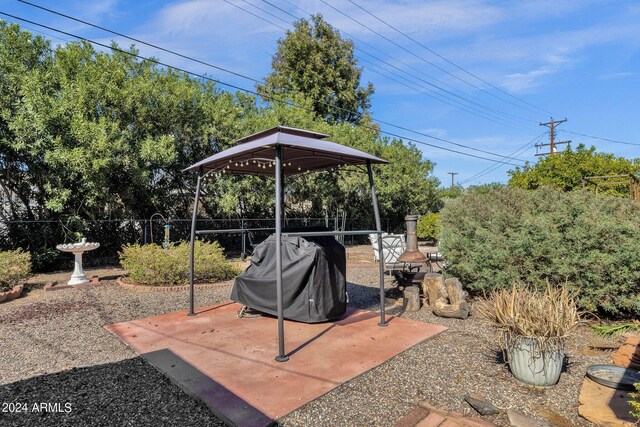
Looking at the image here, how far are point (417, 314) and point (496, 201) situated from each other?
2.40 m

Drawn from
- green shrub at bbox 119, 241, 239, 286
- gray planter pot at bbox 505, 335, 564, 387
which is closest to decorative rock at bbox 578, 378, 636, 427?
gray planter pot at bbox 505, 335, 564, 387

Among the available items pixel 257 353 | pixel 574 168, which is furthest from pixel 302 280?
pixel 574 168

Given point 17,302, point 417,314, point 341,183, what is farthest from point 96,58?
point 417,314

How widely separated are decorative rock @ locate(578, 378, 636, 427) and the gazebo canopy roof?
274 centimetres

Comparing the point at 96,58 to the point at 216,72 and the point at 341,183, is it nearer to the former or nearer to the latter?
the point at 216,72

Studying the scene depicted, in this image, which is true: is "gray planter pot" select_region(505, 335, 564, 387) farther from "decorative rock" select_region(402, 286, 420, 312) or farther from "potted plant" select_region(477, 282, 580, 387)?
"decorative rock" select_region(402, 286, 420, 312)

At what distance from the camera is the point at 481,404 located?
2352mm

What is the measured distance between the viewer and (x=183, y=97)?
9289mm

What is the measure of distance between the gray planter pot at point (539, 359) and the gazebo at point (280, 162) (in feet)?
5.25

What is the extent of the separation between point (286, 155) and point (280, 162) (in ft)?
4.90

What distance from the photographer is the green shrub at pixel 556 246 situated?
407 cm

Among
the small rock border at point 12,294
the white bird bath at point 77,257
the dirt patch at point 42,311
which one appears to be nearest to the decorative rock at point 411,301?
the dirt patch at point 42,311

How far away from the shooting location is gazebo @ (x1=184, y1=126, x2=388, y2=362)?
3.11 metres

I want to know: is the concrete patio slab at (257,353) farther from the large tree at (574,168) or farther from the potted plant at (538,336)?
the large tree at (574,168)
